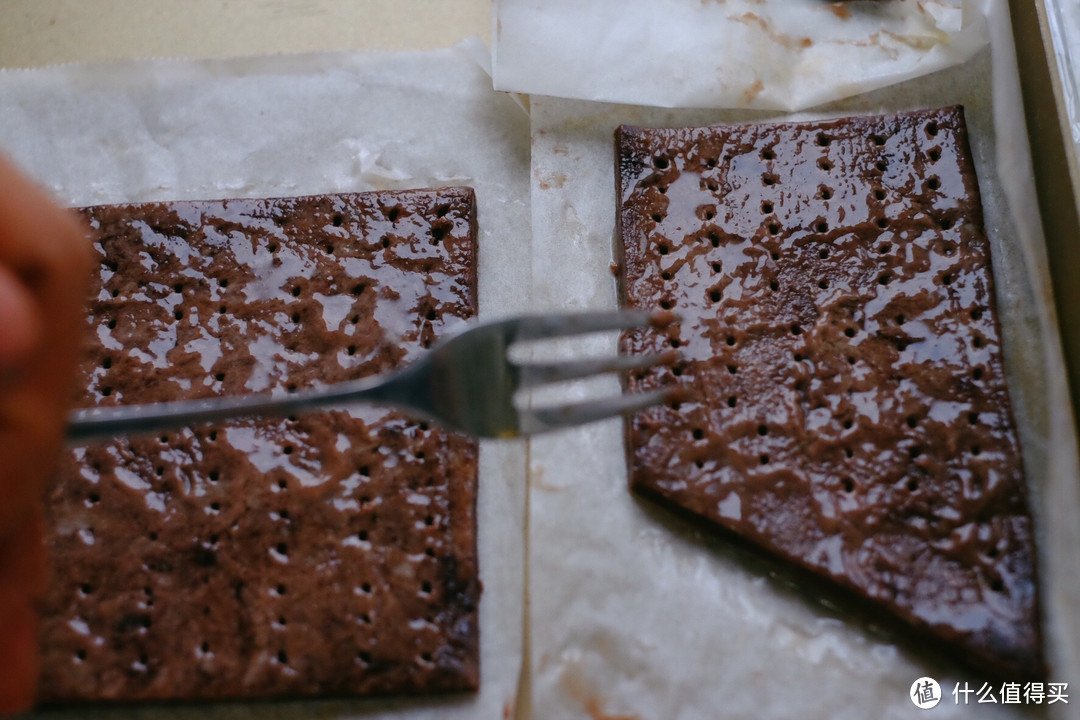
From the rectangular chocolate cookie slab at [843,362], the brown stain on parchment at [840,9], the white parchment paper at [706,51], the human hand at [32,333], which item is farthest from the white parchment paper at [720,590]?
the human hand at [32,333]


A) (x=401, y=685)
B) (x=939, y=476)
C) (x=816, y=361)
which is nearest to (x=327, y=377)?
(x=401, y=685)

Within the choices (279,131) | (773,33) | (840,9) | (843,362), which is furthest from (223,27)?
(843,362)

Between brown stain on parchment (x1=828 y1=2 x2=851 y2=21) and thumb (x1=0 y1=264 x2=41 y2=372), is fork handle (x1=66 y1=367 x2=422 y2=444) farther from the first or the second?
brown stain on parchment (x1=828 y1=2 x2=851 y2=21)

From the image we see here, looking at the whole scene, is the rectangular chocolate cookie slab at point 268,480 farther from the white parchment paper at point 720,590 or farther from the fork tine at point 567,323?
the fork tine at point 567,323

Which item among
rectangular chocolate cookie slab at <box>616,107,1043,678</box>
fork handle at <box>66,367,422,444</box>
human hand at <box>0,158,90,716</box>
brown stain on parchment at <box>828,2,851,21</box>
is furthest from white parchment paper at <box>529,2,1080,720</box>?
human hand at <box>0,158,90,716</box>

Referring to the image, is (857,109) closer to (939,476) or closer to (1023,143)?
(1023,143)

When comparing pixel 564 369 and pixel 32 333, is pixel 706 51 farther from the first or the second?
pixel 32 333

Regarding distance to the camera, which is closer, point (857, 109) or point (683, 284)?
point (683, 284)
